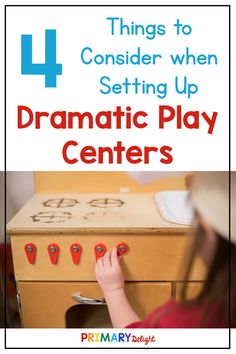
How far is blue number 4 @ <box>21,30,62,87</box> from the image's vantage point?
696 mm

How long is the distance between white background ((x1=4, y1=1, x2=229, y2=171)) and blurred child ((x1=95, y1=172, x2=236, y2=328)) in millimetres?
127

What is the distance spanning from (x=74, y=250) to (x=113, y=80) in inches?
13.9

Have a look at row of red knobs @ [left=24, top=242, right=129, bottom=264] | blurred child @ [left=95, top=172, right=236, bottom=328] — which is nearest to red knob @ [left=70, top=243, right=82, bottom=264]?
row of red knobs @ [left=24, top=242, right=129, bottom=264]

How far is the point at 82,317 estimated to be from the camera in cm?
83

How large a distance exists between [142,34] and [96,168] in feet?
0.87

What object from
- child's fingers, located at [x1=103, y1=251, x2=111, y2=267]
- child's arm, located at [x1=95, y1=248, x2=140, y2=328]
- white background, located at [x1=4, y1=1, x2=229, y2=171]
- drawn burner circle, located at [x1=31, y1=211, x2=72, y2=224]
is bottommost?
child's arm, located at [x1=95, y1=248, x2=140, y2=328]

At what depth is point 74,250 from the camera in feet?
2.58

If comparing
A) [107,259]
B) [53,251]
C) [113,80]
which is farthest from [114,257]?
[113,80]

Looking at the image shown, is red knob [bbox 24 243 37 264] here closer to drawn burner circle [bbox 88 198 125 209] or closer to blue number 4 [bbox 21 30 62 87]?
drawn burner circle [bbox 88 198 125 209]

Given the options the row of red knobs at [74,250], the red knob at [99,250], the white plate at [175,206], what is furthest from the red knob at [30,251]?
the white plate at [175,206]

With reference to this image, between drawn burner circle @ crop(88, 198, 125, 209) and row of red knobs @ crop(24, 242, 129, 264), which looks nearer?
row of red knobs @ crop(24, 242, 129, 264)

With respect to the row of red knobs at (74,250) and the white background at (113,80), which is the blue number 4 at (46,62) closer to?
the white background at (113,80)

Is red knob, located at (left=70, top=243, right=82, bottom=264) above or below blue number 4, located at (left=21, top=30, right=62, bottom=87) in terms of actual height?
below
